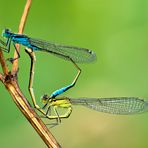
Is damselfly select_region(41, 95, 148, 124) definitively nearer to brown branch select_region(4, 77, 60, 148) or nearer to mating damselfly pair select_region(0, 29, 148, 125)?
mating damselfly pair select_region(0, 29, 148, 125)

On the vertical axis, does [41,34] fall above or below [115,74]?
above

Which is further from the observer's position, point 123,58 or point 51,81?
point 123,58

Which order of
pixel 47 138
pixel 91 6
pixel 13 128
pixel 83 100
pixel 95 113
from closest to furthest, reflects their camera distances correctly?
pixel 47 138 → pixel 83 100 → pixel 13 128 → pixel 95 113 → pixel 91 6

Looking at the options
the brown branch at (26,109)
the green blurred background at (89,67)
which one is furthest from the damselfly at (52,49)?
the green blurred background at (89,67)

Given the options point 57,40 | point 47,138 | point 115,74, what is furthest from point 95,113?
point 47,138

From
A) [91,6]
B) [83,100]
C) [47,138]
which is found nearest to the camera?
[47,138]

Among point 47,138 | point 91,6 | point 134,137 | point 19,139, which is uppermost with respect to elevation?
point 91,6

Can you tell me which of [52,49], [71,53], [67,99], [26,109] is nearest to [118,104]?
[67,99]

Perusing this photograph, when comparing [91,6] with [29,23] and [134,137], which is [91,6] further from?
[134,137]
